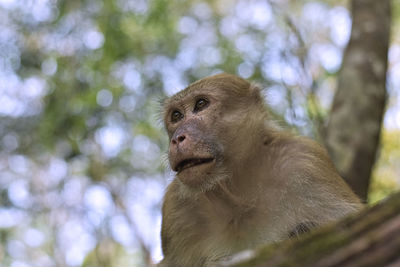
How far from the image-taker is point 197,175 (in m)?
3.79

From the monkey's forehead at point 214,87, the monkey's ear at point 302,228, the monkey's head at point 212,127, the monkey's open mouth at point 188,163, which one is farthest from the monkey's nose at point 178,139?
the monkey's ear at point 302,228

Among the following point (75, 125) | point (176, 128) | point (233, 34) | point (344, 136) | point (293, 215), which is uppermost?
point (233, 34)

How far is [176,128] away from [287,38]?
9.79 feet

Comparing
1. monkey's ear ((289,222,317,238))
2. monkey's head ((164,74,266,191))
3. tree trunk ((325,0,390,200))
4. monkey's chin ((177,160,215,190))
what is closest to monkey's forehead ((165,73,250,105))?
monkey's head ((164,74,266,191))

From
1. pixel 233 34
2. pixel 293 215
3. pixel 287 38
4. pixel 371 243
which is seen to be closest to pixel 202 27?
pixel 233 34

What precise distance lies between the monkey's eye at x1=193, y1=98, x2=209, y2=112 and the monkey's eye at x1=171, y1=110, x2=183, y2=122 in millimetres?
160

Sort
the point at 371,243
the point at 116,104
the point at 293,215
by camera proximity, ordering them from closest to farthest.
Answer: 1. the point at 371,243
2. the point at 293,215
3. the point at 116,104

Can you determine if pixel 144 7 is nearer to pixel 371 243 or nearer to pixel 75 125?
pixel 75 125

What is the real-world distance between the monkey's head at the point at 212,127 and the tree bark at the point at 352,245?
2391mm

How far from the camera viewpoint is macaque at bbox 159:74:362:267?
379 centimetres

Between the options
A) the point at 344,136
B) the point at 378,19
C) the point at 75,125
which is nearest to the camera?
the point at 344,136

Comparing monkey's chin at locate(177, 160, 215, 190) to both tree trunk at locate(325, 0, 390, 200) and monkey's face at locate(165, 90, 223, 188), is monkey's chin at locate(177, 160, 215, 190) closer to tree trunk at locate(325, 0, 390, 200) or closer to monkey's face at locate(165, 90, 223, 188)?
monkey's face at locate(165, 90, 223, 188)

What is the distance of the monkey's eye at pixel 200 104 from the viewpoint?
437cm

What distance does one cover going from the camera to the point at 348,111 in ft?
15.9
